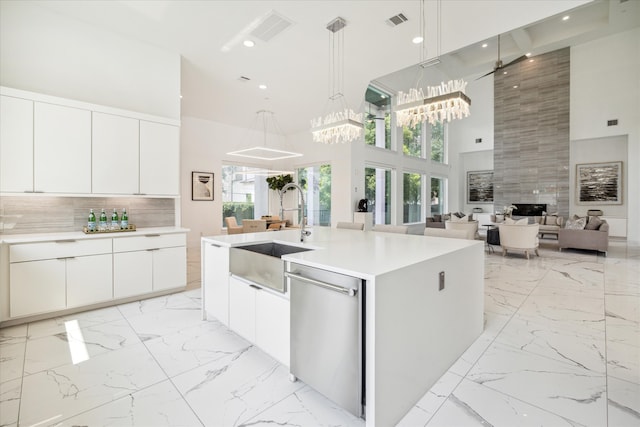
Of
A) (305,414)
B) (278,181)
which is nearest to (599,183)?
(278,181)

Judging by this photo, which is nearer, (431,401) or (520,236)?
(431,401)

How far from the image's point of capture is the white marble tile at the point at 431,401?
1596mm

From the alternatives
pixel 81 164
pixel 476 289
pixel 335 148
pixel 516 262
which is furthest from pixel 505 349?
pixel 335 148

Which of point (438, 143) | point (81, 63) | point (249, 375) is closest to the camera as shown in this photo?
point (249, 375)

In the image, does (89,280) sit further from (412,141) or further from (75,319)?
(412,141)

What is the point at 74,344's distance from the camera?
249 centimetres

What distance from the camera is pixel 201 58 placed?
4.76m

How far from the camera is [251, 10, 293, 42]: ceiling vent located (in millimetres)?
3805

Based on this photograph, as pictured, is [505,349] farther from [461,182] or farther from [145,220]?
[461,182]

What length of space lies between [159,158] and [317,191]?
535cm

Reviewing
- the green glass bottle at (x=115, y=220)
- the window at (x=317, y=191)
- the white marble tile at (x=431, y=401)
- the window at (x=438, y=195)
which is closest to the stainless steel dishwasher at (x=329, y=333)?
the white marble tile at (x=431, y=401)

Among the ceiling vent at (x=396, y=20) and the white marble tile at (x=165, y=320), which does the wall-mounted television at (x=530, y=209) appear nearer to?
the ceiling vent at (x=396, y=20)

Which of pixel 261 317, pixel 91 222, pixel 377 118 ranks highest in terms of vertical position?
pixel 377 118

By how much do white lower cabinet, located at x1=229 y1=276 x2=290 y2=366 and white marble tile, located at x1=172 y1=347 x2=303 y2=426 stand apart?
0.14 m
